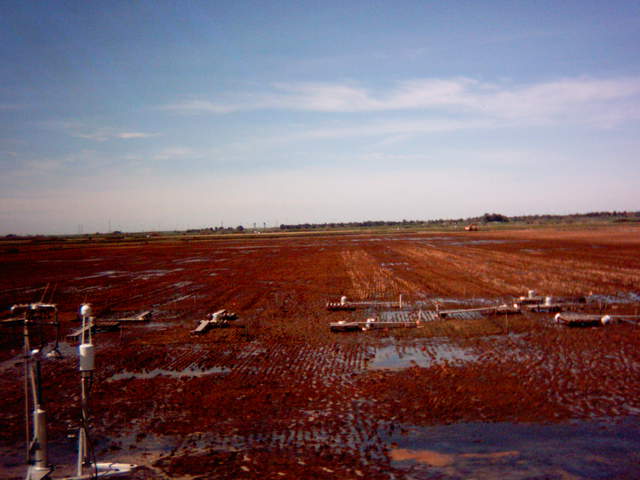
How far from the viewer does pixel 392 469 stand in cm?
919

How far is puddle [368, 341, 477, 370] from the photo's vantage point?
15844 mm

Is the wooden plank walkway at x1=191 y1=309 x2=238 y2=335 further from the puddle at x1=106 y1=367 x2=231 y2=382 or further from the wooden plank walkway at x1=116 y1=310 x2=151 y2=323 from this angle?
the puddle at x1=106 y1=367 x2=231 y2=382

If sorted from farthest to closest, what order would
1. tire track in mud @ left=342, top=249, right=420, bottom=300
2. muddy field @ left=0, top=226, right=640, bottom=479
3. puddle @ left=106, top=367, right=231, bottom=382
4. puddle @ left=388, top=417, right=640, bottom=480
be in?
tire track in mud @ left=342, top=249, right=420, bottom=300, puddle @ left=106, top=367, right=231, bottom=382, muddy field @ left=0, top=226, right=640, bottom=479, puddle @ left=388, top=417, right=640, bottom=480

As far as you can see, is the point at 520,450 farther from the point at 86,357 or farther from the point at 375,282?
the point at 375,282

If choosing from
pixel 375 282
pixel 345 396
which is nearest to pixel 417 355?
pixel 345 396

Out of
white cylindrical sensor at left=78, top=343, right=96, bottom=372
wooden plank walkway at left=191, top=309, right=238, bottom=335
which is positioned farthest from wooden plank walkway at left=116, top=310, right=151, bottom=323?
white cylindrical sensor at left=78, top=343, right=96, bottom=372

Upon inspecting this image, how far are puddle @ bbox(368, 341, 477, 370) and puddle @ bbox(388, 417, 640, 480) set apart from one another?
473 cm

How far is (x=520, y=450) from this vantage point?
9914 mm

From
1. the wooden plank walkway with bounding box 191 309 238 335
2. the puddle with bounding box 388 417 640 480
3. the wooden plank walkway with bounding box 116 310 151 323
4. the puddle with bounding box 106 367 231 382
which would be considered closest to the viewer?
the puddle with bounding box 388 417 640 480

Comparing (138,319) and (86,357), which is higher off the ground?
(86,357)

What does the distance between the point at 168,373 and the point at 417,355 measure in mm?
8541

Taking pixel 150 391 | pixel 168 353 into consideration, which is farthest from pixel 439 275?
pixel 150 391

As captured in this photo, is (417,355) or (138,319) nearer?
(417,355)

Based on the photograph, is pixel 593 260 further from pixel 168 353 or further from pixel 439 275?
pixel 168 353
